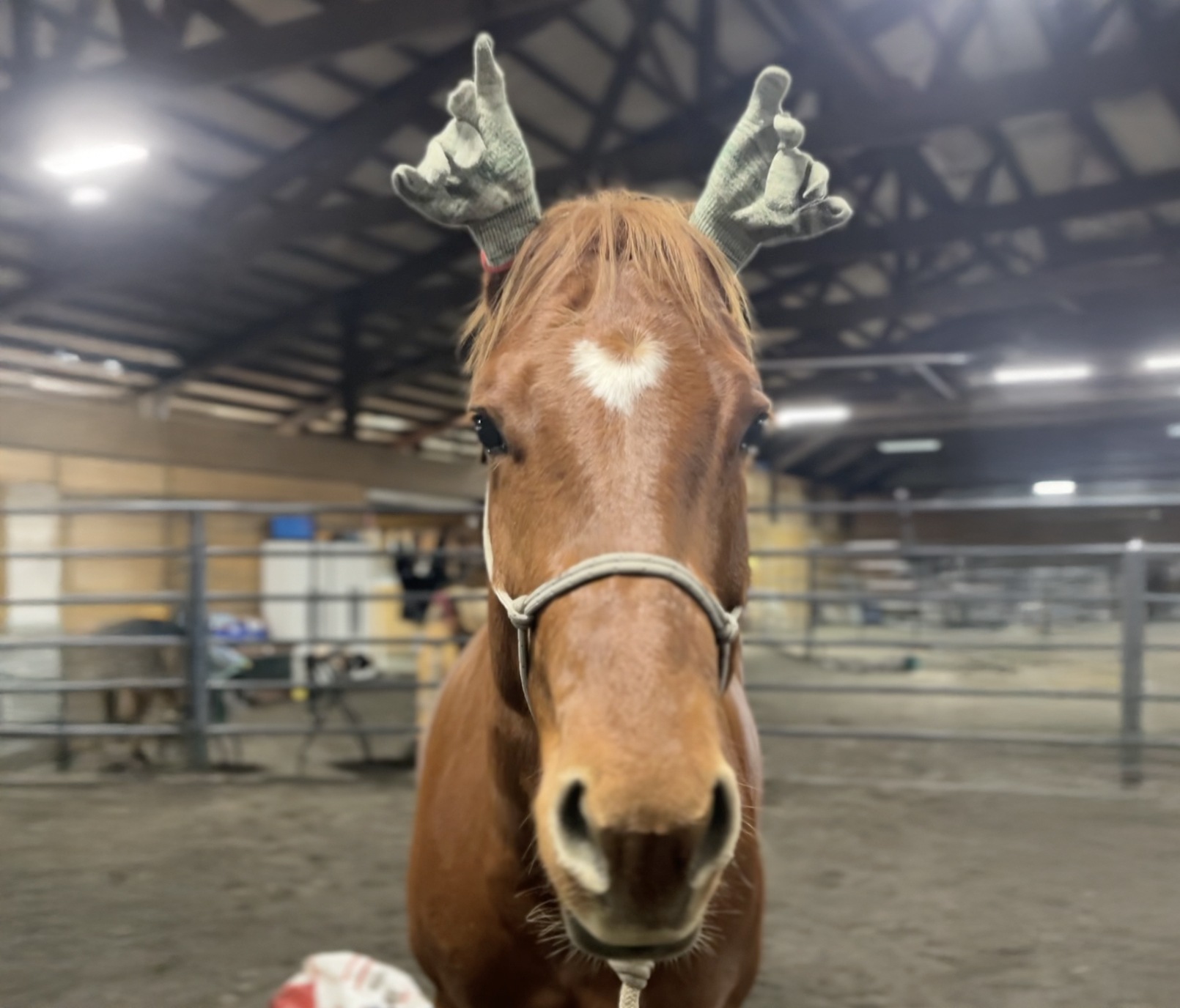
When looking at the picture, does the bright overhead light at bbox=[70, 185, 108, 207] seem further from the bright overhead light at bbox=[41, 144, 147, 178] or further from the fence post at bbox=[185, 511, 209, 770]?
the fence post at bbox=[185, 511, 209, 770]

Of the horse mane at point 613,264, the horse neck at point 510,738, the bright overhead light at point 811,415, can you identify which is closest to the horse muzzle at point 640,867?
the horse neck at point 510,738

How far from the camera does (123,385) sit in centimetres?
960

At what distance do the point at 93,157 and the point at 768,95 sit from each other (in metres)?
5.79

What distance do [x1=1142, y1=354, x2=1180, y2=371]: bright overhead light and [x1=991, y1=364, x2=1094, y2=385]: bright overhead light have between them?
722mm

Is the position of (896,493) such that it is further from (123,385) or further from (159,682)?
(159,682)

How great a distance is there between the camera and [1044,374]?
12867 mm

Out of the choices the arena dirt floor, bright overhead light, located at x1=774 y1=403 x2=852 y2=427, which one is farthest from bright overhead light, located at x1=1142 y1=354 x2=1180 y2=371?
the arena dirt floor

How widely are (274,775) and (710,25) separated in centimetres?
572

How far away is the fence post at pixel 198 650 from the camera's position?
4.53 meters

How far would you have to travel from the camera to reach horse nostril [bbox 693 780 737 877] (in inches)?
29.5

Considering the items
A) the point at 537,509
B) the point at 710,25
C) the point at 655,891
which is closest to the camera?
the point at 655,891

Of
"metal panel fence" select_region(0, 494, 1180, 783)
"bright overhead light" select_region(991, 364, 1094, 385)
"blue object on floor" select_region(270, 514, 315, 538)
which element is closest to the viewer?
"metal panel fence" select_region(0, 494, 1180, 783)

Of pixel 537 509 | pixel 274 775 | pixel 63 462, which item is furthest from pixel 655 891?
pixel 63 462

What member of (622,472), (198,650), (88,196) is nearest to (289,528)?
(88,196)
